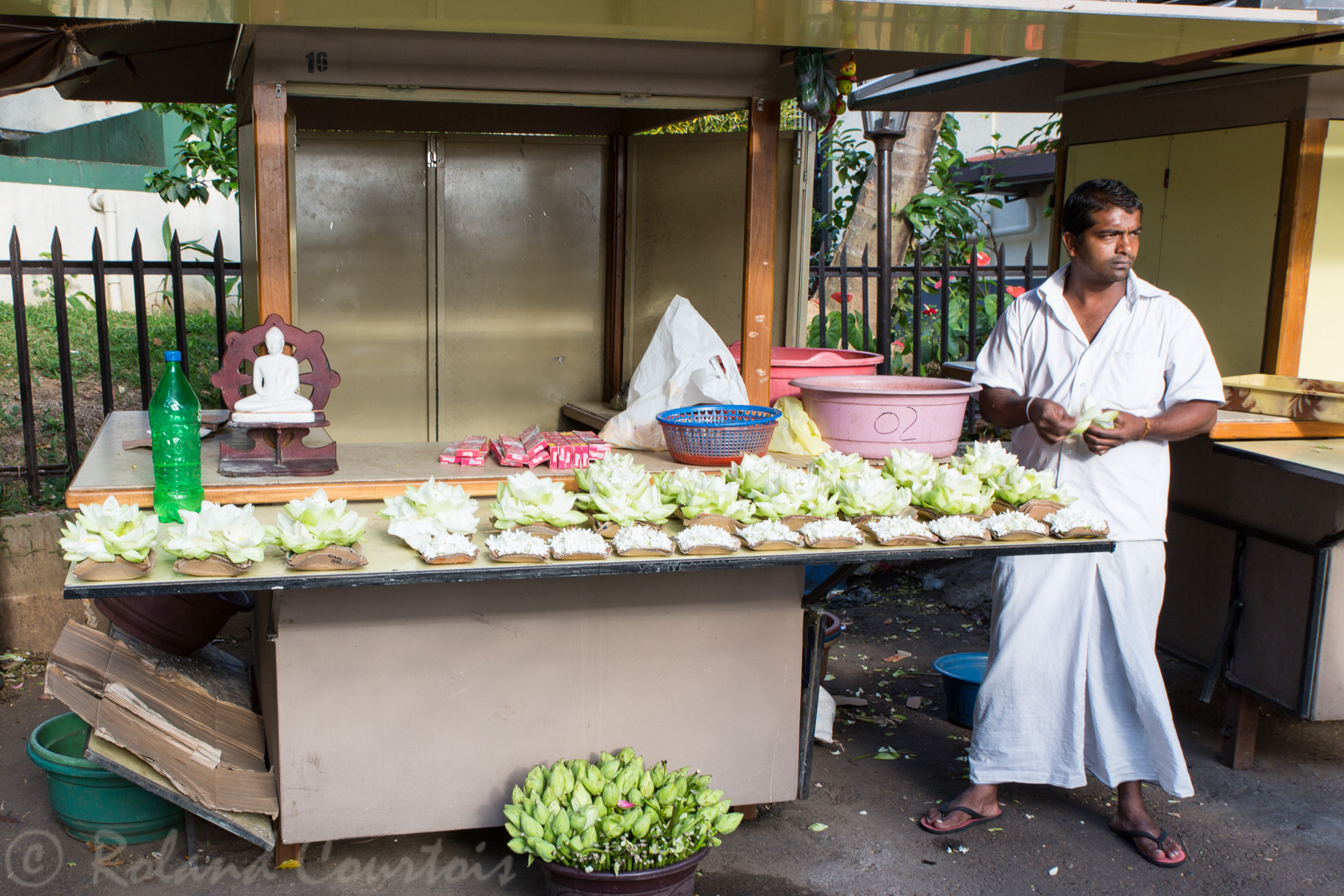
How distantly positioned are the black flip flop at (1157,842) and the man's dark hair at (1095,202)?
5.95ft

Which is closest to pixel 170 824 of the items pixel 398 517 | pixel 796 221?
pixel 398 517

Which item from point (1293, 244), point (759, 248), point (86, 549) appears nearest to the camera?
point (86, 549)

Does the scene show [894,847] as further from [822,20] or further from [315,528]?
[822,20]

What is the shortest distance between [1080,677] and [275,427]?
8.05ft

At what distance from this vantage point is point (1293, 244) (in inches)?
169

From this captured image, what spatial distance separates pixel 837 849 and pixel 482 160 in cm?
390

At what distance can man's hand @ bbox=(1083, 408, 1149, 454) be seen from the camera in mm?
3016

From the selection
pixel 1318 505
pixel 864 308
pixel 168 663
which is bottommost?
pixel 168 663

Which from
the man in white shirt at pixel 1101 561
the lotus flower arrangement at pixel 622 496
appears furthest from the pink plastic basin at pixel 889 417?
the lotus flower arrangement at pixel 622 496

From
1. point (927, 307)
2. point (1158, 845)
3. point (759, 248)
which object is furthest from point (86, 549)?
point (927, 307)

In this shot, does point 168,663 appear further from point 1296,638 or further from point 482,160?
point 1296,638

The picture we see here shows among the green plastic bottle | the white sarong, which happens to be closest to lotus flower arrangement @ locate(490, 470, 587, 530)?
the green plastic bottle

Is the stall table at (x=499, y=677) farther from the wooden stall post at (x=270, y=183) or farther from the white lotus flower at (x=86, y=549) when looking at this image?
the wooden stall post at (x=270, y=183)

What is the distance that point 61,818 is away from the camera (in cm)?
322
